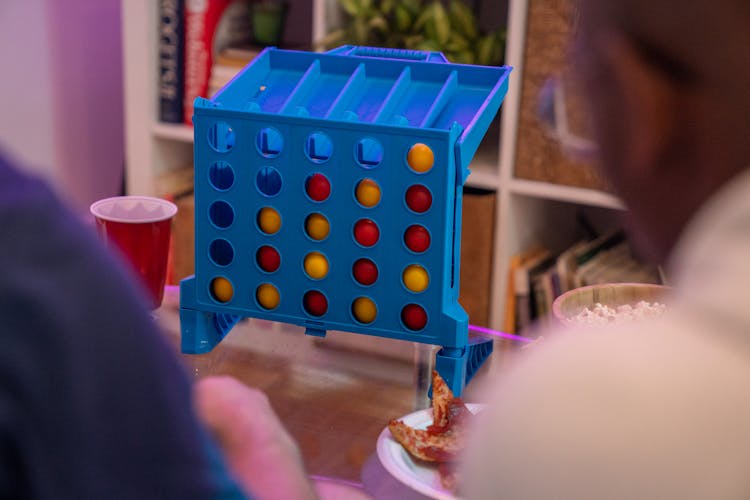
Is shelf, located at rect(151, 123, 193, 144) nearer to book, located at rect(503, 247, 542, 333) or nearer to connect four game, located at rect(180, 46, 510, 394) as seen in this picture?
book, located at rect(503, 247, 542, 333)

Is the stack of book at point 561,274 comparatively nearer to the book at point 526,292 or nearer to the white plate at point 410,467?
the book at point 526,292

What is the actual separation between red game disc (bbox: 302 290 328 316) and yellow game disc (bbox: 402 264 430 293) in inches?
3.3

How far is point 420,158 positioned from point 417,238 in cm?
7

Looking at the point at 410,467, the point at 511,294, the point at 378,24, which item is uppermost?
the point at 378,24

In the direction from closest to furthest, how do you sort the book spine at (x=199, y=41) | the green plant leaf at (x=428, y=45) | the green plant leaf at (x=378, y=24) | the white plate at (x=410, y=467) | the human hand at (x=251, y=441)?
the human hand at (x=251, y=441)
the white plate at (x=410, y=467)
the green plant leaf at (x=428, y=45)
the green plant leaf at (x=378, y=24)
the book spine at (x=199, y=41)

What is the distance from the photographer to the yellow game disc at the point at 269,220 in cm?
100

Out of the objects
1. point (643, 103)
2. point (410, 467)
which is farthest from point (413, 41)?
point (643, 103)

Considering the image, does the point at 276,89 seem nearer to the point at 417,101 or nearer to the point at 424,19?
the point at 417,101

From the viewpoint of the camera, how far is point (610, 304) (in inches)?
41.6

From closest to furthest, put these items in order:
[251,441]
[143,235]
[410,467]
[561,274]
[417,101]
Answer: [251,441], [410,467], [417,101], [143,235], [561,274]

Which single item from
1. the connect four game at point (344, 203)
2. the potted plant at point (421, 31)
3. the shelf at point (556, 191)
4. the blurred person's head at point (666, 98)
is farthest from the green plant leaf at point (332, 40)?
the blurred person's head at point (666, 98)

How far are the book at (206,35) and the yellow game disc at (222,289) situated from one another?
1.44 m

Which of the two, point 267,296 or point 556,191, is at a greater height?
point 267,296

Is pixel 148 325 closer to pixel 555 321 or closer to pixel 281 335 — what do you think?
pixel 555 321
